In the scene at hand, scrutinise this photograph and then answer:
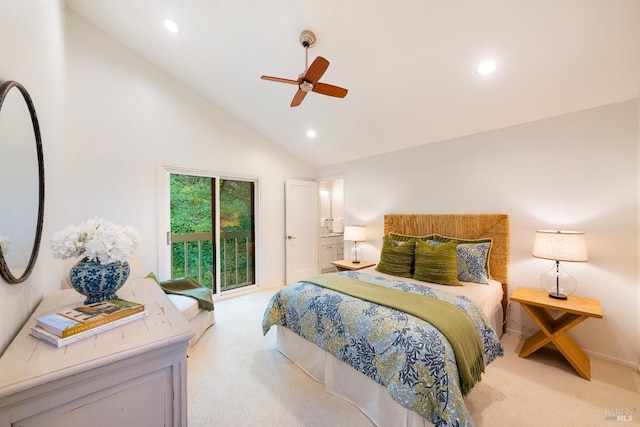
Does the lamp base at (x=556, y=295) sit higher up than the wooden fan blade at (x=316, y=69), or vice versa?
the wooden fan blade at (x=316, y=69)

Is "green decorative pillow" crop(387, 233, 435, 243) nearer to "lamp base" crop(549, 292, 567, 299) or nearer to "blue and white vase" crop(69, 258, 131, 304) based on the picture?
"lamp base" crop(549, 292, 567, 299)

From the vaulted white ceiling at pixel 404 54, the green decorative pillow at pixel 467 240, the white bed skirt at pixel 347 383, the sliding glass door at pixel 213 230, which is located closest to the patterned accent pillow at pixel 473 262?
the green decorative pillow at pixel 467 240

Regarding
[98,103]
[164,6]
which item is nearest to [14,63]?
[164,6]

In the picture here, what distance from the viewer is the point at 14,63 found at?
103 cm

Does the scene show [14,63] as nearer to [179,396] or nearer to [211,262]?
[179,396]

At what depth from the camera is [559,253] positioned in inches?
89.1

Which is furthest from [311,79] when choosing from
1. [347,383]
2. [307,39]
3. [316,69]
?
[347,383]

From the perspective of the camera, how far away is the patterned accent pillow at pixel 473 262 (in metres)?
2.74

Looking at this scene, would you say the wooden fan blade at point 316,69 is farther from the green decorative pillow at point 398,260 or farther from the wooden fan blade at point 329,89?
the green decorative pillow at point 398,260

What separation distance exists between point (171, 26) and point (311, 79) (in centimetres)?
188

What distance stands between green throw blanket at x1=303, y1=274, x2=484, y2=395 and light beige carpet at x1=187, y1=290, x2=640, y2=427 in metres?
0.43

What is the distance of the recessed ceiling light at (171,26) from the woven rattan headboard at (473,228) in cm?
352

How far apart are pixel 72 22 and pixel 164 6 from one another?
124 centimetres

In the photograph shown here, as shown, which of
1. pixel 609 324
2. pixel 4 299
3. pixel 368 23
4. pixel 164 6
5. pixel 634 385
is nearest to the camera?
pixel 4 299
